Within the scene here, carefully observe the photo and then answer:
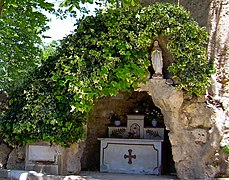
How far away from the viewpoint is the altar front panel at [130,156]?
7.50 meters

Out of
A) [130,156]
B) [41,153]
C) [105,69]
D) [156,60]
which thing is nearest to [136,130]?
[130,156]

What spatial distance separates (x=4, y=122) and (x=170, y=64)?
11.6 ft

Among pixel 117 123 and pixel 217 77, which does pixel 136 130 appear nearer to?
pixel 117 123

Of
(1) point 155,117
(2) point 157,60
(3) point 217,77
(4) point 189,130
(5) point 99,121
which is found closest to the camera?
(4) point 189,130

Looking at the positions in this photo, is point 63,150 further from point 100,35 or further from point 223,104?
point 223,104

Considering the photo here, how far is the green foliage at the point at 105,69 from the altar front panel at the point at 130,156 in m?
1.41

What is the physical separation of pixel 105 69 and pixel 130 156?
2.34 meters

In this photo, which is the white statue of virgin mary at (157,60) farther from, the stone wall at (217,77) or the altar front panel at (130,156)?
the altar front panel at (130,156)

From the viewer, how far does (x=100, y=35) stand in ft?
21.6

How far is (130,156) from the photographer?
7605mm

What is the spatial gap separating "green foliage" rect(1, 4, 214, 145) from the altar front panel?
4.61 feet

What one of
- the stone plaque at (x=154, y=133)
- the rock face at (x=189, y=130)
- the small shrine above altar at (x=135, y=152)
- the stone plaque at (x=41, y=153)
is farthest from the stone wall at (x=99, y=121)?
the rock face at (x=189, y=130)

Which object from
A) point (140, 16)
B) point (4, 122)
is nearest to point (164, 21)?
point (140, 16)

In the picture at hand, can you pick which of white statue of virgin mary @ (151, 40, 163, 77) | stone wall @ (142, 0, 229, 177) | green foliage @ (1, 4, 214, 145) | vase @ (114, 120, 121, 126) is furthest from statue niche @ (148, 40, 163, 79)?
vase @ (114, 120, 121, 126)
